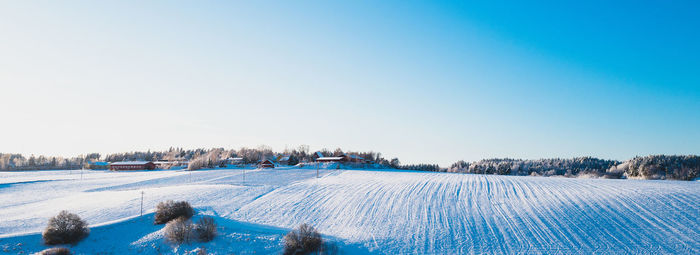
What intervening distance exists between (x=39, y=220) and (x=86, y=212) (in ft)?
9.08

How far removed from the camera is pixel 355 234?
1920 centimetres

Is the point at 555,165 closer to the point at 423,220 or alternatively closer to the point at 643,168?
the point at 643,168

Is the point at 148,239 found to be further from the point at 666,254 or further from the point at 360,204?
the point at 666,254

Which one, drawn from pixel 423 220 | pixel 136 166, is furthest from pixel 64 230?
pixel 136 166

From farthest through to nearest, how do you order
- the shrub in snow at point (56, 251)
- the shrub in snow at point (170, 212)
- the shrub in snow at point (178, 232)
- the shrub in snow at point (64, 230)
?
the shrub in snow at point (170, 212), the shrub in snow at point (64, 230), the shrub in snow at point (178, 232), the shrub in snow at point (56, 251)

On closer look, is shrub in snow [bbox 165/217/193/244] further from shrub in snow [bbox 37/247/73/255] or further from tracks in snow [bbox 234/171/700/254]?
shrub in snow [bbox 37/247/73/255]

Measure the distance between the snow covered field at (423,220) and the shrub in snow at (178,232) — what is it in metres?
0.54

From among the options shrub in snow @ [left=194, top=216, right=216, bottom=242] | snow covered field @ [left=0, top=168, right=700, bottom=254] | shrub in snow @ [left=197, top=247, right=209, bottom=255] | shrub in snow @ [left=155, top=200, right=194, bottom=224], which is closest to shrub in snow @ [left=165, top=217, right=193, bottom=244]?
shrub in snow @ [left=194, top=216, right=216, bottom=242]

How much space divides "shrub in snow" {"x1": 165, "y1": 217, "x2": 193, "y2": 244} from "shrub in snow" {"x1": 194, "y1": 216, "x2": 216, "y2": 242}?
0.42 metres

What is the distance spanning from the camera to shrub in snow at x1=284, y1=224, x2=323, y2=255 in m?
17.0

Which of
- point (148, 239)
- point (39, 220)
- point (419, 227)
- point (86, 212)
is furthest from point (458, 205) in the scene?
point (39, 220)

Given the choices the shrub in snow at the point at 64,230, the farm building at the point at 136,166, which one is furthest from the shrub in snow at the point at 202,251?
the farm building at the point at 136,166

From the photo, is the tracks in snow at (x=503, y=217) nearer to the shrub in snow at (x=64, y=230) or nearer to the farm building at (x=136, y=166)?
the shrub in snow at (x=64, y=230)

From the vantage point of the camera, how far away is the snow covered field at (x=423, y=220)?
17.3 metres
